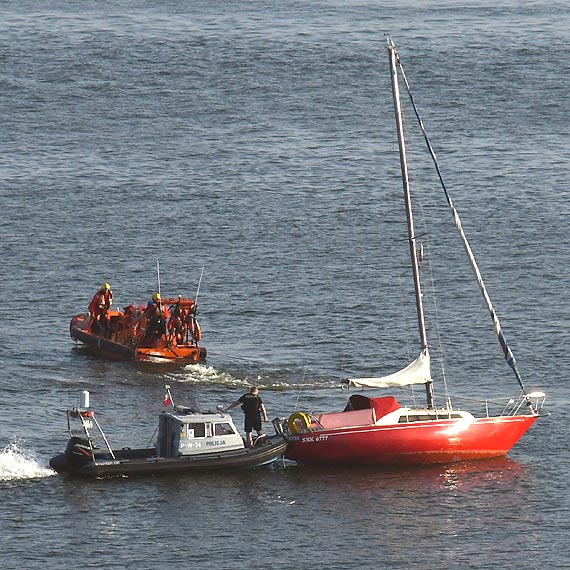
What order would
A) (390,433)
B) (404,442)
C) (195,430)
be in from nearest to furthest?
(195,430)
(390,433)
(404,442)

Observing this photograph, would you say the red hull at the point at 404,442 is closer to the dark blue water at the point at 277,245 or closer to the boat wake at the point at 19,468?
the dark blue water at the point at 277,245

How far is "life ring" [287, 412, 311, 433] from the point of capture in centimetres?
4062

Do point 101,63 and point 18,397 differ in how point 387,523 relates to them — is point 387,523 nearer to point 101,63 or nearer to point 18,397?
point 18,397

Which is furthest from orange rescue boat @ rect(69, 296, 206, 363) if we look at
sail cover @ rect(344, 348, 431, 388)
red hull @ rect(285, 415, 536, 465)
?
red hull @ rect(285, 415, 536, 465)

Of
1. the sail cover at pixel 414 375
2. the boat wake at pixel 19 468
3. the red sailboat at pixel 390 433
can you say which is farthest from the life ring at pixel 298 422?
the boat wake at pixel 19 468

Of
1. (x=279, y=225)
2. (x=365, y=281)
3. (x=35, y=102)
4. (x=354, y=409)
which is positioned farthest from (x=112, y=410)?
(x=35, y=102)

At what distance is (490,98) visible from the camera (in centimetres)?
9344

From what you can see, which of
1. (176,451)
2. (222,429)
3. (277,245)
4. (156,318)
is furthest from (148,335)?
(277,245)

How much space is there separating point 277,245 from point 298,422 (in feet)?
93.4

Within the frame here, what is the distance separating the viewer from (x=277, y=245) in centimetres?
6900

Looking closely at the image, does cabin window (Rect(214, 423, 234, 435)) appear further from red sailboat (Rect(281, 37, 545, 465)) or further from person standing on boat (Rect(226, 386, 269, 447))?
red sailboat (Rect(281, 37, 545, 465))

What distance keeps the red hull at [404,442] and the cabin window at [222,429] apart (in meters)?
1.82

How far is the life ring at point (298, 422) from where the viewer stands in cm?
4062

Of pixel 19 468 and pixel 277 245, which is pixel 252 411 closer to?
pixel 19 468
